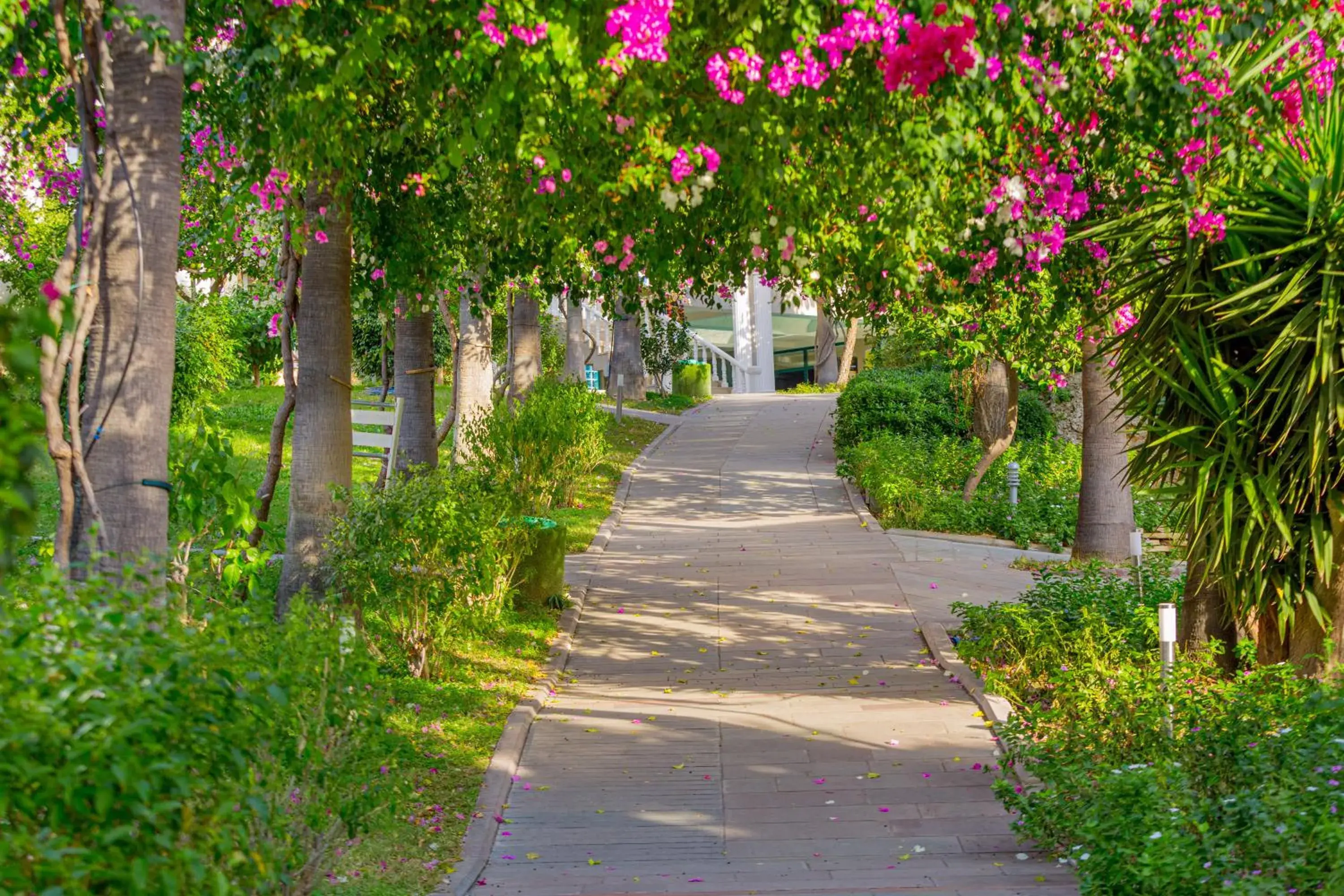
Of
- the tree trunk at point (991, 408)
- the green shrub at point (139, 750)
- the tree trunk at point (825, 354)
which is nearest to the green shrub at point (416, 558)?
the green shrub at point (139, 750)

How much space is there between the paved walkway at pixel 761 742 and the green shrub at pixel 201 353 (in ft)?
21.8

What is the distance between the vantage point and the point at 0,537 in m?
2.71

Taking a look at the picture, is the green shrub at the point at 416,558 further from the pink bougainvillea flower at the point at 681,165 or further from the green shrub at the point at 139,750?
the green shrub at the point at 139,750

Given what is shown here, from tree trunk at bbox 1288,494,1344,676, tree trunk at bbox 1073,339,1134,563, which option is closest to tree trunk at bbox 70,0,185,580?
tree trunk at bbox 1288,494,1344,676

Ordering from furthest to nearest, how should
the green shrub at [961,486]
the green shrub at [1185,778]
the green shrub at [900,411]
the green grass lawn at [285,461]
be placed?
the green shrub at [900,411] < the green shrub at [961,486] < the green grass lawn at [285,461] < the green shrub at [1185,778]

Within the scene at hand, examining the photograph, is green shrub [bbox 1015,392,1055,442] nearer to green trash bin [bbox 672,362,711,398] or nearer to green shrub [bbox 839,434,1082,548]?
green shrub [bbox 839,434,1082,548]

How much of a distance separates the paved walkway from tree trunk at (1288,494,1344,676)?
6.00 ft

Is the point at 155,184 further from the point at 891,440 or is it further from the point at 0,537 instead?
the point at 891,440

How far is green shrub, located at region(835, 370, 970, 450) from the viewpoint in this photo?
70.5 feet

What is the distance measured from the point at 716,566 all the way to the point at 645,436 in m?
11.7

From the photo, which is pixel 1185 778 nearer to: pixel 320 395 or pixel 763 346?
pixel 320 395

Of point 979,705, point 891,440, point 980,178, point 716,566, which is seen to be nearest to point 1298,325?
point 980,178

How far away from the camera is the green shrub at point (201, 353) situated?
17.7 metres

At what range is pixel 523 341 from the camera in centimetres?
1762
